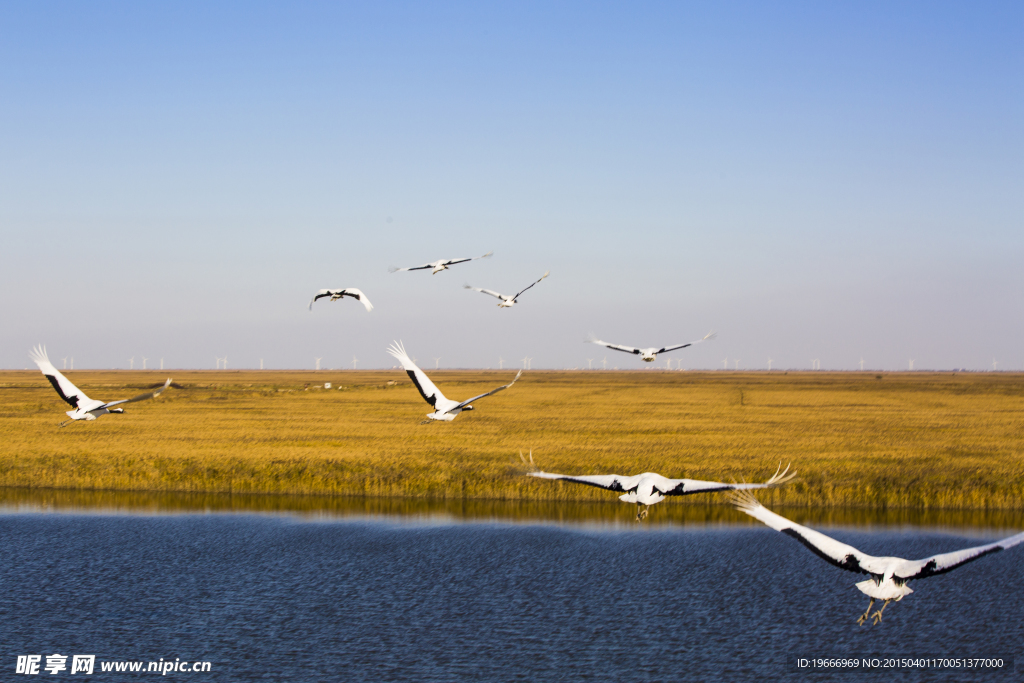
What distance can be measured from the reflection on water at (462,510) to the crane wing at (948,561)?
102 feet

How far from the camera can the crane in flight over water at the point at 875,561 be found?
10422mm

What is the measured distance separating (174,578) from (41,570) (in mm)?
4903

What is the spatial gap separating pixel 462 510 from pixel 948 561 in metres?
35.3

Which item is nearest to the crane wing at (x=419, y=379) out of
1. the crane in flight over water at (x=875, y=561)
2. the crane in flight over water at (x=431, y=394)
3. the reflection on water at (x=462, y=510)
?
the crane in flight over water at (x=431, y=394)

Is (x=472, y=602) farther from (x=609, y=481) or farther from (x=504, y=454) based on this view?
(x=504, y=454)

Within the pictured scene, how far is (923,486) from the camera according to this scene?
45.5 meters

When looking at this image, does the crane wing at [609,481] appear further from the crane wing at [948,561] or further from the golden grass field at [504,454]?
the golden grass field at [504,454]

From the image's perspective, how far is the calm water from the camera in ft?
83.8

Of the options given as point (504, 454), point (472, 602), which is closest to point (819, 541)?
point (472, 602)

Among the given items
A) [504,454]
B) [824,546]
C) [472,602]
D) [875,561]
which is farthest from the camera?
[504,454]

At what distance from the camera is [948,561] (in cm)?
1040

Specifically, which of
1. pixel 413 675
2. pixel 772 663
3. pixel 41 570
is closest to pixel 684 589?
pixel 772 663

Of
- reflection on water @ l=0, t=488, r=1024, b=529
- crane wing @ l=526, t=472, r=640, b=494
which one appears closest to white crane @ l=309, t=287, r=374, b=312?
crane wing @ l=526, t=472, r=640, b=494

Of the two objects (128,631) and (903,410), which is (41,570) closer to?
(128,631)
